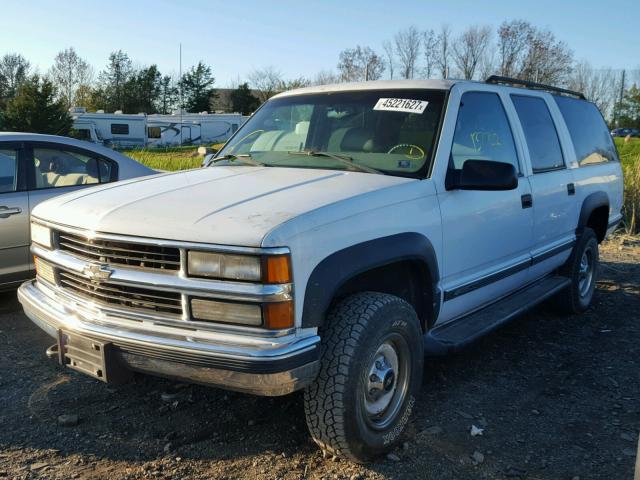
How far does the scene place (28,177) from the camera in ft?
18.4

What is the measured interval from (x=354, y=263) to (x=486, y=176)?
1.07m

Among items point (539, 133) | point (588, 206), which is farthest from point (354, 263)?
point (588, 206)

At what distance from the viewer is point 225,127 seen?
4972cm

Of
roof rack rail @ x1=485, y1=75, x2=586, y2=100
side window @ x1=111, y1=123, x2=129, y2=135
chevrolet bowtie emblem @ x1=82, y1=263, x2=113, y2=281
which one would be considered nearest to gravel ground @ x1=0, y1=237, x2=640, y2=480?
chevrolet bowtie emblem @ x1=82, y1=263, x2=113, y2=281

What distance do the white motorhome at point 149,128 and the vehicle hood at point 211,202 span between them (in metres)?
40.6

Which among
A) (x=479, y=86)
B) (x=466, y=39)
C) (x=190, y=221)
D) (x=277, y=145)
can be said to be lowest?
(x=190, y=221)

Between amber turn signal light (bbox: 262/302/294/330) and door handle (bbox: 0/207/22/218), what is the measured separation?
372cm

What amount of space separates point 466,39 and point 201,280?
1765 inches

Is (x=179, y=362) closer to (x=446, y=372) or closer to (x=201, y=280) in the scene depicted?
(x=201, y=280)

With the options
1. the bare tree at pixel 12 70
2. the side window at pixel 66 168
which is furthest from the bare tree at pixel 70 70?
the side window at pixel 66 168

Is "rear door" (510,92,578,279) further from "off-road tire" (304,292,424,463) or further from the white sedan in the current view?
the white sedan

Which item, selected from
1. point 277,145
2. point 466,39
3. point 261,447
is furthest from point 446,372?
point 466,39

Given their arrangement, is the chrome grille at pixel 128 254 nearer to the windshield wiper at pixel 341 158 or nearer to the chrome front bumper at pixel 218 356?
the chrome front bumper at pixel 218 356

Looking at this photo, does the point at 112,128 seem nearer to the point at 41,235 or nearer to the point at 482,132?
the point at 41,235
